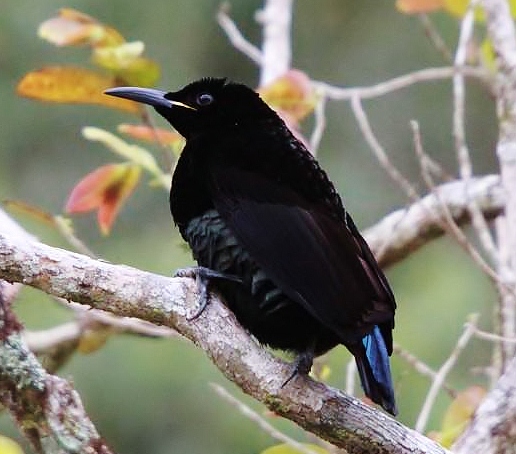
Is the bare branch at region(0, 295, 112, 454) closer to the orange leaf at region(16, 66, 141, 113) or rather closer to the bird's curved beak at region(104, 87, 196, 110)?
the bird's curved beak at region(104, 87, 196, 110)

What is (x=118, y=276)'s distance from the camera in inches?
127

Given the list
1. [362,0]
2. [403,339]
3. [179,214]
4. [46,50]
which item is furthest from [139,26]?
[179,214]

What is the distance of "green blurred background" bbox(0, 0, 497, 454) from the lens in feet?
24.7

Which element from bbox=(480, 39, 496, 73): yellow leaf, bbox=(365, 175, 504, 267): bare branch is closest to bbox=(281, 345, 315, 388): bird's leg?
bbox=(365, 175, 504, 267): bare branch

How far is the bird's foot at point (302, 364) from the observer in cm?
328

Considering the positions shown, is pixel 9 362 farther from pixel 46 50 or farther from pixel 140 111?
pixel 46 50

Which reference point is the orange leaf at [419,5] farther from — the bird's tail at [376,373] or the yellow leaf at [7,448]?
the yellow leaf at [7,448]

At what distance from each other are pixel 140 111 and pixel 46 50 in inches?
212

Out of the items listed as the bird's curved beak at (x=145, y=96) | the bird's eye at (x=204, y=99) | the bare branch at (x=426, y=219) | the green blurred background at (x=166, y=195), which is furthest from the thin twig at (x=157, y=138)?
the green blurred background at (x=166, y=195)

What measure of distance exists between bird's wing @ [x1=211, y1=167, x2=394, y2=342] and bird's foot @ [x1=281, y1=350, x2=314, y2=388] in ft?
0.40

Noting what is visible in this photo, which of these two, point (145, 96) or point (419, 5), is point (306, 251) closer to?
point (145, 96)

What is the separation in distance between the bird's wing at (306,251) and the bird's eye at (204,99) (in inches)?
10.9

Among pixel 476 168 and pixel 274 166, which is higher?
pixel 476 168

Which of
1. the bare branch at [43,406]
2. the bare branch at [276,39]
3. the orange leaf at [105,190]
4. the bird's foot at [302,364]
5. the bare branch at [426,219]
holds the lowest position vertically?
the bare branch at [43,406]
